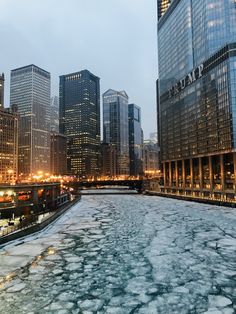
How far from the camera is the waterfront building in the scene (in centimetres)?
9754

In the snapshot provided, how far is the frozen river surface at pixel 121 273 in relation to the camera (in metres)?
15.9

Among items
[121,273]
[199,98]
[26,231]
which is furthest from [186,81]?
[121,273]

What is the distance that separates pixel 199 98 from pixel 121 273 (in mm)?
108292

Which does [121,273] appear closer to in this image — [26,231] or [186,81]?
[26,231]

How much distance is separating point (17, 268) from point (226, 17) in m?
119

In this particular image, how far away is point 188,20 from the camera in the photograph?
132375 millimetres

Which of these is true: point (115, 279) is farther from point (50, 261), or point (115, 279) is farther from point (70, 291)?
point (50, 261)

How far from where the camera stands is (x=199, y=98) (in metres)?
119

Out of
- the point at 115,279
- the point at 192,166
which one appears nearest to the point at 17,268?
the point at 115,279

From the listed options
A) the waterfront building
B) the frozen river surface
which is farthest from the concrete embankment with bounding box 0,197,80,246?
the waterfront building

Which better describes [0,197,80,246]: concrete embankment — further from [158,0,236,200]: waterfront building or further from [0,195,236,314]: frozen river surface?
[158,0,236,200]: waterfront building

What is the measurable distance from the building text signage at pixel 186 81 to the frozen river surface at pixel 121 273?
9392 cm

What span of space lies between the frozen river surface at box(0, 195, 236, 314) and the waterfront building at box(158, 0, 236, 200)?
6638cm

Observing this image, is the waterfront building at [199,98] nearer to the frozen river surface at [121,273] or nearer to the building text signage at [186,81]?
the building text signage at [186,81]
